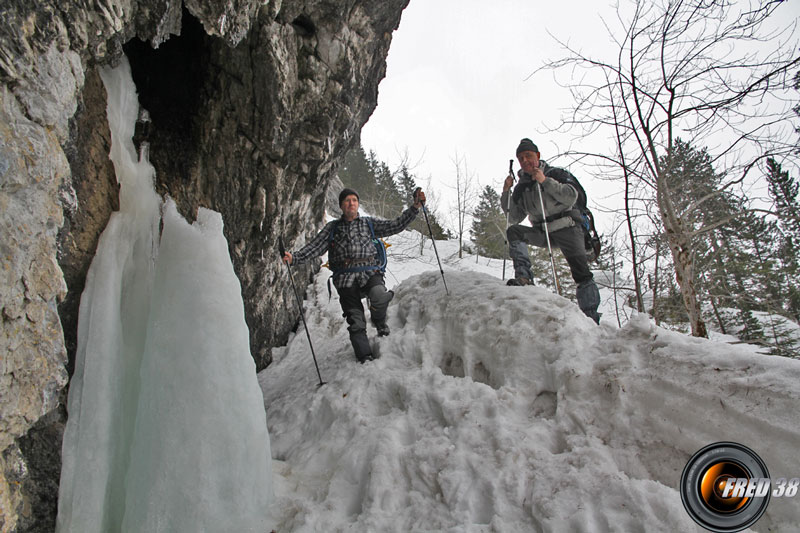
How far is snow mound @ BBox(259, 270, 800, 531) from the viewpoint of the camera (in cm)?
202

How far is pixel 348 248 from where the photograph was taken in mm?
4641

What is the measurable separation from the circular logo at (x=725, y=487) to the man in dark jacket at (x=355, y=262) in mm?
3201

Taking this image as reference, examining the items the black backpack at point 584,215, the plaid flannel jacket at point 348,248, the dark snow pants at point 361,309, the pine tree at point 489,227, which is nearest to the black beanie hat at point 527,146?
the black backpack at point 584,215

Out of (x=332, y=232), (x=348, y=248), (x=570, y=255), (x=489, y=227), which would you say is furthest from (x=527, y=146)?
(x=489, y=227)

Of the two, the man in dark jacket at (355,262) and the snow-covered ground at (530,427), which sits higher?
the man in dark jacket at (355,262)

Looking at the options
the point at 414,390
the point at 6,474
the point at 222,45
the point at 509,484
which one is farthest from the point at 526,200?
the point at 6,474

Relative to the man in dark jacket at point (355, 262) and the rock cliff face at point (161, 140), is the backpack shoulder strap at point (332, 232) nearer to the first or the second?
the man in dark jacket at point (355, 262)

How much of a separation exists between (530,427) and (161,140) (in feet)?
15.7

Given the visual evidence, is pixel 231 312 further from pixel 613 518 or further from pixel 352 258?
pixel 613 518

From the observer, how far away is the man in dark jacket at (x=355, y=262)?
454 centimetres

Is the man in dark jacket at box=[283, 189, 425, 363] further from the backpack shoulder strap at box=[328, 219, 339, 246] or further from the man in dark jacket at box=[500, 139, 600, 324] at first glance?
the man in dark jacket at box=[500, 139, 600, 324]

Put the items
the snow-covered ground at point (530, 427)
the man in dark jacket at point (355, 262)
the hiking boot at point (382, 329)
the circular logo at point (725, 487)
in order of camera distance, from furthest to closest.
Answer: the hiking boot at point (382, 329), the man in dark jacket at point (355, 262), the snow-covered ground at point (530, 427), the circular logo at point (725, 487)

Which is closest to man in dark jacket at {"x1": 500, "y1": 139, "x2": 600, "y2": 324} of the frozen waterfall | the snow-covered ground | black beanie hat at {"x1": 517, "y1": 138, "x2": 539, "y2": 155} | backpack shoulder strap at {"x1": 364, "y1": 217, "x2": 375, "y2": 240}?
black beanie hat at {"x1": 517, "y1": 138, "x2": 539, "y2": 155}

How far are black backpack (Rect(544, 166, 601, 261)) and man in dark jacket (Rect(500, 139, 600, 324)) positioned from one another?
0.07m
